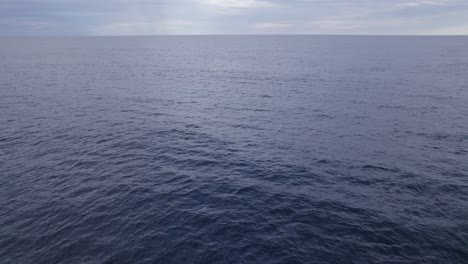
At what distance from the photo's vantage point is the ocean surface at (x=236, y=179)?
26.5 m

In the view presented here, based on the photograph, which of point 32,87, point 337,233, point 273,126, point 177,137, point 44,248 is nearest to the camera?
point 44,248

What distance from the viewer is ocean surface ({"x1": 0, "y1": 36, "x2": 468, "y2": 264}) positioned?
26.5 meters

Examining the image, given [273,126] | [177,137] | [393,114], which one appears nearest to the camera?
[177,137]

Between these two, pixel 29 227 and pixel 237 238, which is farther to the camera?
pixel 29 227

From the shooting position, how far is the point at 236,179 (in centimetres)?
3866

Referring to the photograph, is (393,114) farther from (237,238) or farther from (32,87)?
(32,87)

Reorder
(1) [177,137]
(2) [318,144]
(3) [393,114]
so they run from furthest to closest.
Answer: (3) [393,114]
(1) [177,137]
(2) [318,144]

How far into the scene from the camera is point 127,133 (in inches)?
2158

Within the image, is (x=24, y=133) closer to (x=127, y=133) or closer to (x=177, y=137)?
(x=127, y=133)

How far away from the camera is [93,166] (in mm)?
42094

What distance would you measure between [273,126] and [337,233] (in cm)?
3209

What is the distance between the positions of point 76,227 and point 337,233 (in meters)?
26.0

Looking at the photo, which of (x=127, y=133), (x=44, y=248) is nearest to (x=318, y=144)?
(x=127, y=133)

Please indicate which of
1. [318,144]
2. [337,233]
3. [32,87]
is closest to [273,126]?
[318,144]
